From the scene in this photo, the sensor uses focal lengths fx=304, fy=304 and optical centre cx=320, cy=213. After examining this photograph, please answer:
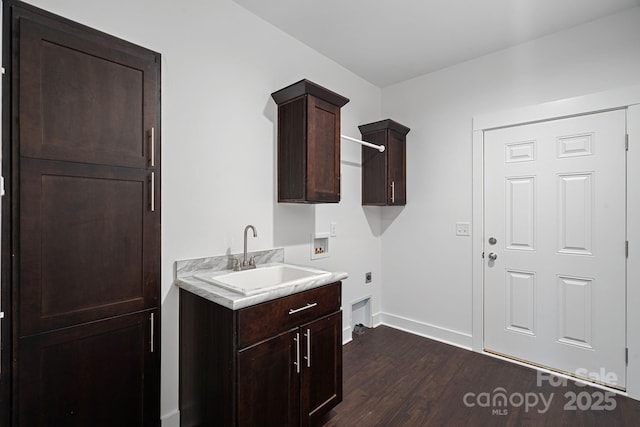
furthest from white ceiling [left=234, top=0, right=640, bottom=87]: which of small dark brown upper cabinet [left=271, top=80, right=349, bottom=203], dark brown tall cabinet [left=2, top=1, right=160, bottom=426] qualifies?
dark brown tall cabinet [left=2, top=1, right=160, bottom=426]

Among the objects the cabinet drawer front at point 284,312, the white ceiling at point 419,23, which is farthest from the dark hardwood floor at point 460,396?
the white ceiling at point 419,23

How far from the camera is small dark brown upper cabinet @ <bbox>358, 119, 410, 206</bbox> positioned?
2.90 metres

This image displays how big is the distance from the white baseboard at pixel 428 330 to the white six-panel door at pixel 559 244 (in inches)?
7.5

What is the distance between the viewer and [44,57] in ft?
4.21

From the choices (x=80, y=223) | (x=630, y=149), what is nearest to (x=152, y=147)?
(x=80, y=223)

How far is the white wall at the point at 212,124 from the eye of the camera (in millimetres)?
1666

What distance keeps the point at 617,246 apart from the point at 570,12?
164cm

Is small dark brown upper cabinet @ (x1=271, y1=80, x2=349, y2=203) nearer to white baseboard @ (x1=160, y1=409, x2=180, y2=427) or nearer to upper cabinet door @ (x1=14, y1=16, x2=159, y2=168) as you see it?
upper cabinet door @ (x1=14, y1=16, x2=159, y2=168)

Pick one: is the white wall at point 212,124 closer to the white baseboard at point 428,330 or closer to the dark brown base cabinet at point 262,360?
the dark brown base cabinet at point 262,360

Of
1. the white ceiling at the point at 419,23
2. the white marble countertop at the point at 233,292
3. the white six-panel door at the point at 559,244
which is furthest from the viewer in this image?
the white six-panel door at the point at 559,244

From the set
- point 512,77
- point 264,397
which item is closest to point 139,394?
point 264,397

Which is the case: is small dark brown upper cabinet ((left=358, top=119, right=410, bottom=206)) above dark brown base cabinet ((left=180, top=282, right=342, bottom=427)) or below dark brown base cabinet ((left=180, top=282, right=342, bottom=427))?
above

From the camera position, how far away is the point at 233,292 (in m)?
1.46

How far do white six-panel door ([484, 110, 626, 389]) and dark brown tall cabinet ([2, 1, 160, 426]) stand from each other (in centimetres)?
260
